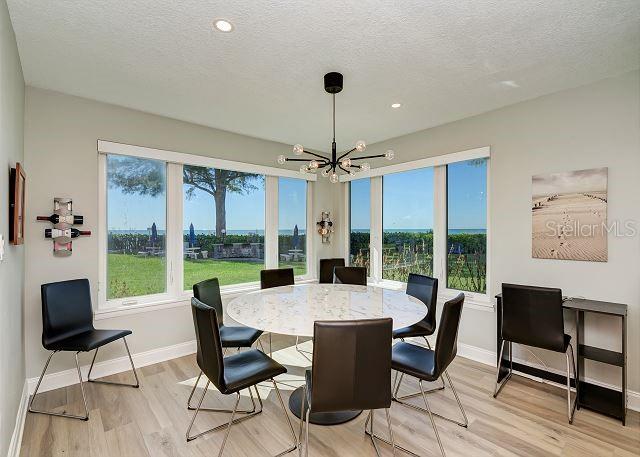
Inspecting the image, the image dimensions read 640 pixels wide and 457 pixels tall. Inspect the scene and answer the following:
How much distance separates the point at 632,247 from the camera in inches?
98.4

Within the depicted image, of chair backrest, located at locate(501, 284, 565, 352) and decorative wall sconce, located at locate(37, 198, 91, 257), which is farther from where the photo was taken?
decorative wall sconce, located at locate(37, 198, 91, 257)

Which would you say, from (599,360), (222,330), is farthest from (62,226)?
(599,360)

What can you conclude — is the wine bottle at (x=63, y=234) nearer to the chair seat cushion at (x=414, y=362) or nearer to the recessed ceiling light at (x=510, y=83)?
A: the chair seat cushion at (x=414, y=362)

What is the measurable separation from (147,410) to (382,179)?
12.2ft

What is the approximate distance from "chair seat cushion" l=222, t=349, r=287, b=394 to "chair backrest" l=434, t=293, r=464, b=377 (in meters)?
0.98

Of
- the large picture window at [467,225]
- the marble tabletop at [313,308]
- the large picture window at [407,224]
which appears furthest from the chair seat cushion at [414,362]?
the large picture window at [407,224]

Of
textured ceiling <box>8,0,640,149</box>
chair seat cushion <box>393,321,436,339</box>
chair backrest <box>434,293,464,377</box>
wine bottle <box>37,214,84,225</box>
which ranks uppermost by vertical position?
textured ceiling <box>8,0,640,149</box>

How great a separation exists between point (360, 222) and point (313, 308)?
273cm

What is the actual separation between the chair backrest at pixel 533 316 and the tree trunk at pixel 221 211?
10.3 ft

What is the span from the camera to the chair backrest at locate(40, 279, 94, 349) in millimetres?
2512

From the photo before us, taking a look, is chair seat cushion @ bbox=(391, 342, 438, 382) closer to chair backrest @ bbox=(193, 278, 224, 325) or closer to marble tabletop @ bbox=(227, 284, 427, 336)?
marble tabletop @ bbox=(227, 284, 427, 336)

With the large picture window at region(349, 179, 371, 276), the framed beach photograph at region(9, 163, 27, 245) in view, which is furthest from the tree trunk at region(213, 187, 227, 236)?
the framed beach photograph at region(9, 163, 27, 245)

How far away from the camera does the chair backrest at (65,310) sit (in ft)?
8.24

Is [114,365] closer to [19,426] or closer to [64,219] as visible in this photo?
[19,426]
